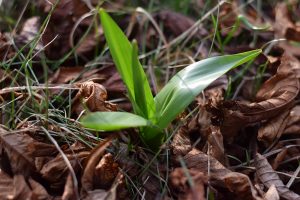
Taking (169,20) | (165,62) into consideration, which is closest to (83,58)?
(165,62)

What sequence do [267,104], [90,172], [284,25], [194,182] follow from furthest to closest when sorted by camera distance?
1. [284,25]
2. [267,104]
3. [90,172]
4. [194,182]

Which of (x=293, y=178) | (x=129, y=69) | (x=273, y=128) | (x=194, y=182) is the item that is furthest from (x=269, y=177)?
(x=129, y=69)

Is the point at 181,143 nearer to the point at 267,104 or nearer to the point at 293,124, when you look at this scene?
the point at 267,104

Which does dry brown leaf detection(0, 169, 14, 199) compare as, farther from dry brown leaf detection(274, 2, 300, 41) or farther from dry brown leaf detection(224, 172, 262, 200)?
dry brown leaf detection(274, 2, 300, 41)

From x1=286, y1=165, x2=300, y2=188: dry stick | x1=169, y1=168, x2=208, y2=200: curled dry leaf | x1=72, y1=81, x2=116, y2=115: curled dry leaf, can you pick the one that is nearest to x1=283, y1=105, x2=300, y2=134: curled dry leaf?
x1=286, y1=165, x2=300, y2=188: dry stick

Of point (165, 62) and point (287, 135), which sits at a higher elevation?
point (165, 62)

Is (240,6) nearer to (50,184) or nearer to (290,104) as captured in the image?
(290,104)
